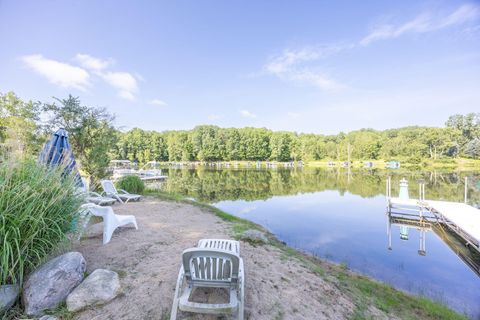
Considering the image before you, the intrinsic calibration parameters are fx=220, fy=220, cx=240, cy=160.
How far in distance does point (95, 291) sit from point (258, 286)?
5.22 ft

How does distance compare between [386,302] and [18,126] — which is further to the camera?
[18,126]

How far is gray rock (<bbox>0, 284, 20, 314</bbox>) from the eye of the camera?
6.04 ft

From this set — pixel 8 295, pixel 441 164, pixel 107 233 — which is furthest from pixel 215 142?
pixel 8 295

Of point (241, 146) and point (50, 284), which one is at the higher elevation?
point (241, 146)

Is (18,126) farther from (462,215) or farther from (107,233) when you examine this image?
(462,215)

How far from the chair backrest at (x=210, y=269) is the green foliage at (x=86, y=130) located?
834cm

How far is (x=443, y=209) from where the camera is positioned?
7.79 m

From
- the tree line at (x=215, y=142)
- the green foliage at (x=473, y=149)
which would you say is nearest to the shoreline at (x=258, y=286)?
the tree line at (x=215, y=142)

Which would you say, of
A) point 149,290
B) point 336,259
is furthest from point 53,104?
point 336,259

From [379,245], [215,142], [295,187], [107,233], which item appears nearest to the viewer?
[107,233]

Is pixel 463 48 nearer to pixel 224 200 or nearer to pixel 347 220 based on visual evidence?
pixel 347 220

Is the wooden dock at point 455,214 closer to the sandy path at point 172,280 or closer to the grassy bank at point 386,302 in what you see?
the grassy bank at point 386,302

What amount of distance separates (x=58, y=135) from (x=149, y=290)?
3500mm

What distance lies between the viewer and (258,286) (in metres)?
2.41
